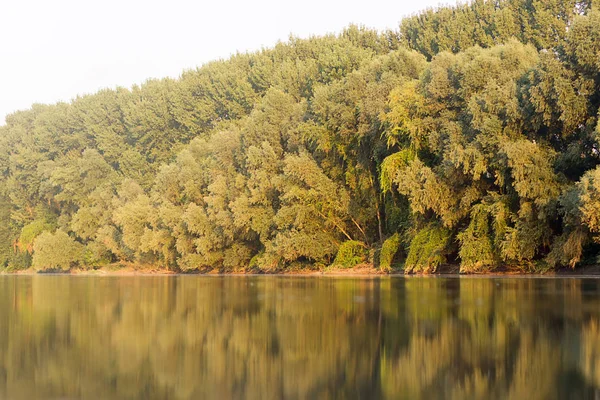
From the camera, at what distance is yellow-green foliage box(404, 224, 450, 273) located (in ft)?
121

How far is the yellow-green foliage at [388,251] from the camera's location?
135 feet

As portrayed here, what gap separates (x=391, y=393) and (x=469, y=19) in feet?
175

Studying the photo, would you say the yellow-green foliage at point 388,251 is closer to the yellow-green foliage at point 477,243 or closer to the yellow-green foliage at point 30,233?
the yellow-green foliage at point 477,243

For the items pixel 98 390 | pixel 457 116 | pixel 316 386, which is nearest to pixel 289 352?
pixel 316 386

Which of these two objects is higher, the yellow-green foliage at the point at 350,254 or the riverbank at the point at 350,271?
the yellow-green foliage at the point at 350,254

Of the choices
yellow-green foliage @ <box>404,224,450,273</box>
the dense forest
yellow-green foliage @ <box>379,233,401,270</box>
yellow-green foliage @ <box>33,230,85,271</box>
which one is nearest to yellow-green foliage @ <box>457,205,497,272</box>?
the dense forest

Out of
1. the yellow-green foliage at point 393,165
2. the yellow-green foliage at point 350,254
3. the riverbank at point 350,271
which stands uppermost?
the yellow-green foliage at point 393,165

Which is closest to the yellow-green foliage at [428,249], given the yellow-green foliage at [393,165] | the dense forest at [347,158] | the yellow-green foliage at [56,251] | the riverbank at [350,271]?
the dense forest at [347,158]

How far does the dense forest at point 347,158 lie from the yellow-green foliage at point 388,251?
124 mm

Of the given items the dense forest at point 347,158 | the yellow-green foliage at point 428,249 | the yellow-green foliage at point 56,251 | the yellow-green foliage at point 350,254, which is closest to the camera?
the dense forest at point 347,158

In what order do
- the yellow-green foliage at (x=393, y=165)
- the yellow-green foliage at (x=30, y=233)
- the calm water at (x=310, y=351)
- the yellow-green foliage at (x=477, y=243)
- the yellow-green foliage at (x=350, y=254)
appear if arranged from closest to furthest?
the calm water at (x=310, y=351) < the yellow-green foliage at (x=477, y=243) < the yellow-green foliage at (x=393, y=165) < the yellow-green foliage at (x=350, y=254) < the yellow-green foliage at (x=30, y=233)

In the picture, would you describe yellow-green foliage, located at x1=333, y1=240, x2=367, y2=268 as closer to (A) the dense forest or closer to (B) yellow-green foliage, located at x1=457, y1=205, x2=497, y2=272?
(A) the dense forest

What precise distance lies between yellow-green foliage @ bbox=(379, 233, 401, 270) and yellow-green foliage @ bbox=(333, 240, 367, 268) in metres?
3.24

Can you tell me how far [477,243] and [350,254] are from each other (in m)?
11.9
